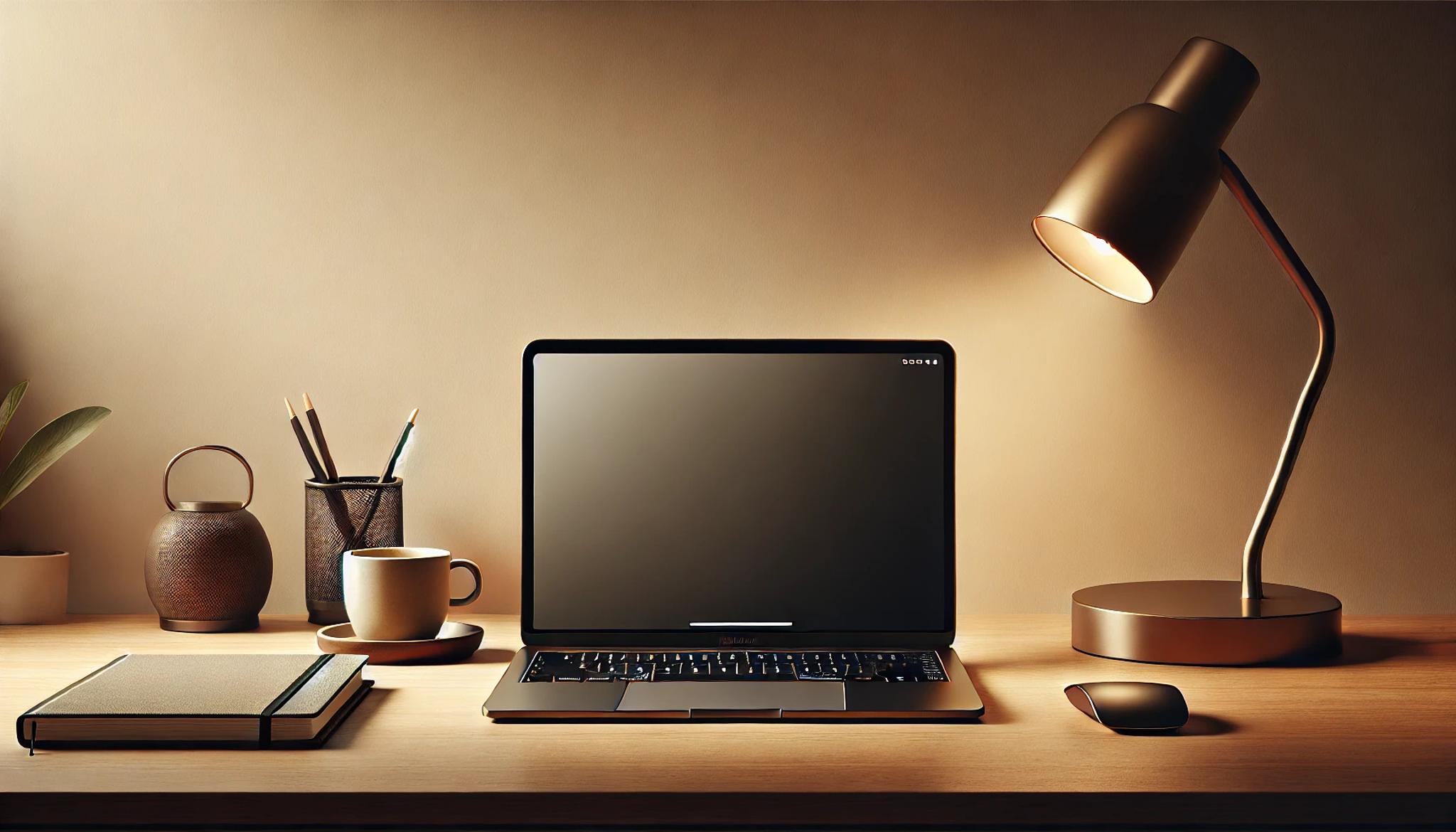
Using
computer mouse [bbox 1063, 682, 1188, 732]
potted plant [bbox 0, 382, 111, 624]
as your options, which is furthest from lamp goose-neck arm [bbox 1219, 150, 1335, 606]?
potted plant [bbox 0, 382, 111, 624]

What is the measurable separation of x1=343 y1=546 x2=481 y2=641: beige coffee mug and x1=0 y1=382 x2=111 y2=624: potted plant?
394mm

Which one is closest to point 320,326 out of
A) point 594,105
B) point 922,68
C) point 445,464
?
point 445,464

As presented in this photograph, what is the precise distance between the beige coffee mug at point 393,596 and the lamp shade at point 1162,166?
2.22ft

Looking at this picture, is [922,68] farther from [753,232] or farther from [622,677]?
[622,677]

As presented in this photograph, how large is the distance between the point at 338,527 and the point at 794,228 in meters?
0.61

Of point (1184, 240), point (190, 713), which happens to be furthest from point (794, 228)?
point (190, 713)

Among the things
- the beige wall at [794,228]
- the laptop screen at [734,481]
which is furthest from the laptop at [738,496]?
the beige wall at [794,228]

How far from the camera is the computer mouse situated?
804mm

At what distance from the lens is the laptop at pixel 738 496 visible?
108 cm

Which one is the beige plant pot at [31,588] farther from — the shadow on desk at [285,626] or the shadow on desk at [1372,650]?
the shadow on desk at [1372,650]

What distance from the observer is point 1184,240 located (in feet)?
3.36

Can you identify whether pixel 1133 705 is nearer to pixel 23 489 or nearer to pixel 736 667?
pixel 736 667

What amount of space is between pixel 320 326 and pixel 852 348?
638mm
